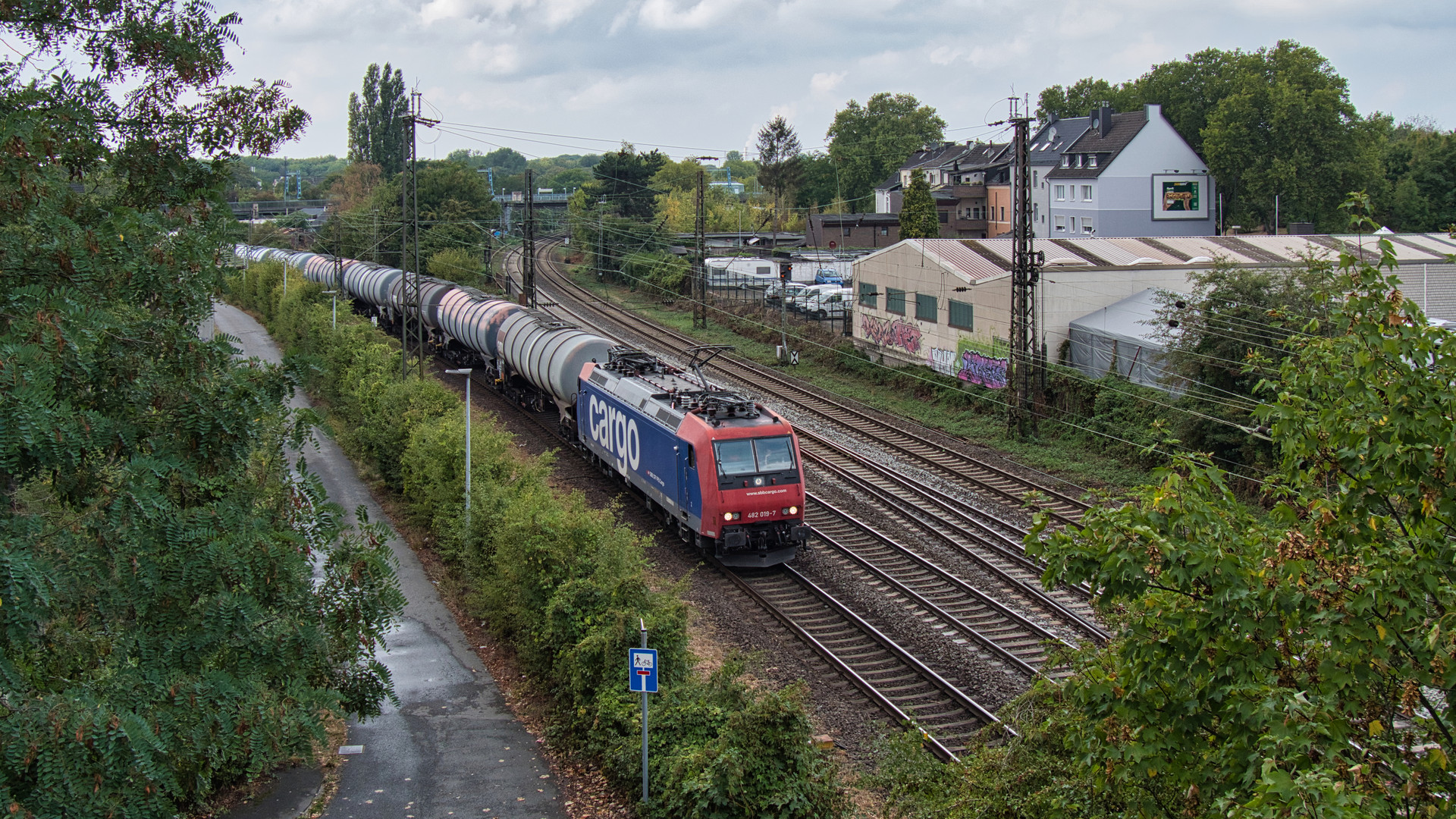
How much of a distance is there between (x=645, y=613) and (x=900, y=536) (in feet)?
31.6

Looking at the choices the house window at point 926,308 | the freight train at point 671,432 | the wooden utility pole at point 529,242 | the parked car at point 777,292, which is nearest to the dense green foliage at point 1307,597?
the freight train at point 671,432

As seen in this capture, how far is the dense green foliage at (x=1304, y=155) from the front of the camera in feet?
214

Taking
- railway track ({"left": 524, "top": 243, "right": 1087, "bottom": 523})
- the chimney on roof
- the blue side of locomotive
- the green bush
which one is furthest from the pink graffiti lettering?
Answer: the chimney on roof

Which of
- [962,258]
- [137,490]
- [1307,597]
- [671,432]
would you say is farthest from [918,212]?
[1307,597]

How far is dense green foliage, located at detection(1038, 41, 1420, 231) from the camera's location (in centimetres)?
6525

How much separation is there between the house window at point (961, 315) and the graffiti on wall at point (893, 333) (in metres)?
2.23

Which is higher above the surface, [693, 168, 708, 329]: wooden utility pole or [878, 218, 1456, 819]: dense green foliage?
[693, 168, 708, 329]: wooden utility pole

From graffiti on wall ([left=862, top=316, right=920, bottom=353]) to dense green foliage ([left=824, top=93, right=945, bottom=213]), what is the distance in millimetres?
65582

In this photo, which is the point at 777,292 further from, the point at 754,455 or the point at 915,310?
the point at 754,455

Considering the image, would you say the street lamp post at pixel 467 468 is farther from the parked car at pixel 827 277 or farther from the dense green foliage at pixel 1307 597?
the parked car at pixel 827 277

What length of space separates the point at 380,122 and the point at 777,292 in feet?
201

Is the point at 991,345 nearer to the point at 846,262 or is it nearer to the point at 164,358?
the point at 164,358

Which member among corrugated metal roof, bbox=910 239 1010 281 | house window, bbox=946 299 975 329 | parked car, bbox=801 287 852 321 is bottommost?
house window, bbox=946 299 975 329

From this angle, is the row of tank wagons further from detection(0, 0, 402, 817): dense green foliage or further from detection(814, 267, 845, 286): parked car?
detection(814, 267, 845, 286): parked car
